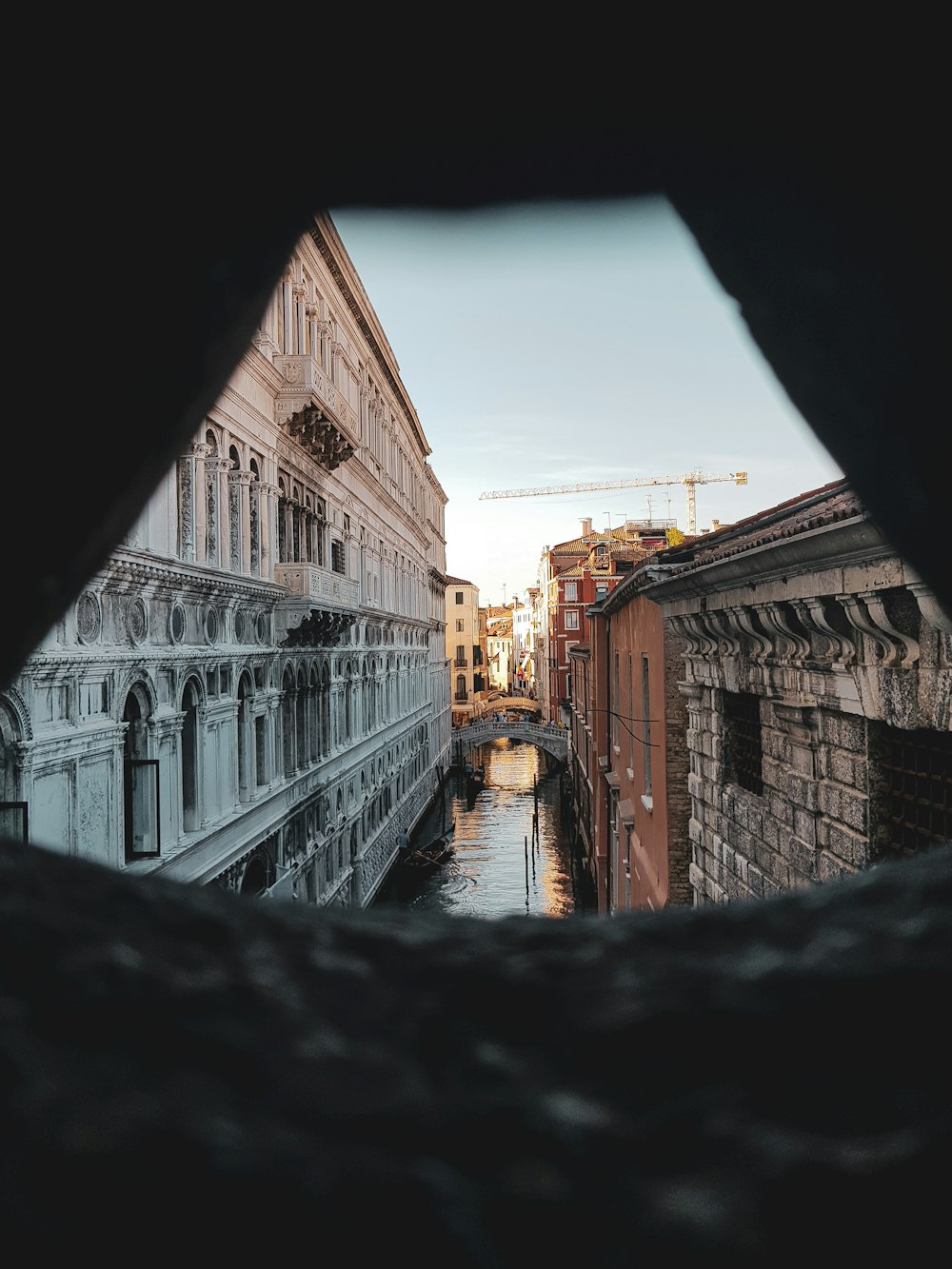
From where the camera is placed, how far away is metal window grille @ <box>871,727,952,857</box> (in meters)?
4.51

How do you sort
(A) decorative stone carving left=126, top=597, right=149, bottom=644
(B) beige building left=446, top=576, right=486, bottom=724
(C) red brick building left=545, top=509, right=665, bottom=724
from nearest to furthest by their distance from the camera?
(A) decorative stone carving left=126, top=597, right=149, bottom=644 < (C) red brick building left=545, top=509, right=665, bottom=724 < (B) beige building left=446, top=576, right=486, bottom=724

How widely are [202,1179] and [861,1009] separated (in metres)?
0.44

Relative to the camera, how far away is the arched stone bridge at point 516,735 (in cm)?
5116

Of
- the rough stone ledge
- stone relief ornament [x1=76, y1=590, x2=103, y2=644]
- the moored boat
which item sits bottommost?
the moored boat

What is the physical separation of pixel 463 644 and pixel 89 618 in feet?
233

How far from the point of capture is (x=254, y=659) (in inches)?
623

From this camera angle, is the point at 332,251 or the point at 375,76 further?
the point at 332,251

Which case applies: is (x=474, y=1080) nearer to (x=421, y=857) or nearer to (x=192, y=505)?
(x=192, y=505)

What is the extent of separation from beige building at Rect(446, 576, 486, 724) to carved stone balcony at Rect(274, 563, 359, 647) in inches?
2300

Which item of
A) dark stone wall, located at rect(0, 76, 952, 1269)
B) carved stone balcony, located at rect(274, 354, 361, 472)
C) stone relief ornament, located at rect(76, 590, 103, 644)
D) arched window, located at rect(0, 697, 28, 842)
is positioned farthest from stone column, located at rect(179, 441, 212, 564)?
dark stone wall, located at rect(0, 76, 952, 1269)

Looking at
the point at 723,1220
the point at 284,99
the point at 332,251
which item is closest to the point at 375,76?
the point at 284,99

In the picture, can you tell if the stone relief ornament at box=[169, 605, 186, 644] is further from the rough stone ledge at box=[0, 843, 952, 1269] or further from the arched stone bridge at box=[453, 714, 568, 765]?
the arched stone bridge at box=[453, 714, 568, 765]

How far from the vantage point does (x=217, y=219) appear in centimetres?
62

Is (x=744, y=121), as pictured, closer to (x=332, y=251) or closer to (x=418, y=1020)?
(x=418, y=1020)
